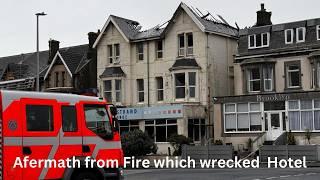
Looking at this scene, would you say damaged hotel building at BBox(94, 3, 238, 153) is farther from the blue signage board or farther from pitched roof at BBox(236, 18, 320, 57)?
pitched roof at BBox(236, 18, 320, 57)

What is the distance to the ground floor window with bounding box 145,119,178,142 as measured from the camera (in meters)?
42.1

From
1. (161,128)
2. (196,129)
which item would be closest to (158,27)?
(161,128)

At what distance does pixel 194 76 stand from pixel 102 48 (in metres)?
9.67

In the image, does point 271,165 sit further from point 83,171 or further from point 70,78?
point 70,78

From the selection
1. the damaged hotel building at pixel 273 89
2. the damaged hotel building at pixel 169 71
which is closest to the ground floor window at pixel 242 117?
the damaged hotel building at pixel 273 89

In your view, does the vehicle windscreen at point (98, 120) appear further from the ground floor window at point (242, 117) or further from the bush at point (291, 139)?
the ground floor window at point (242, 117)

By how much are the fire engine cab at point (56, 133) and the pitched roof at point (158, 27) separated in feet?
90.4

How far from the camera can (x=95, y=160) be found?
49.4ft

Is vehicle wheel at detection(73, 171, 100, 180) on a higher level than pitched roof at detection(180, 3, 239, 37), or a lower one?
lower

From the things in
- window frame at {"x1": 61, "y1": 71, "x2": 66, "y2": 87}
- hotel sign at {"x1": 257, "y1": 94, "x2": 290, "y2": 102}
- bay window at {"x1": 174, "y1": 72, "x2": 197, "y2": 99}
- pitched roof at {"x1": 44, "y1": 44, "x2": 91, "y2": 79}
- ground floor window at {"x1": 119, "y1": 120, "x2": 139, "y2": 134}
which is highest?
pitched roof at {"x1": 44, "y1": 44, "x2": 91, "y2": 79}

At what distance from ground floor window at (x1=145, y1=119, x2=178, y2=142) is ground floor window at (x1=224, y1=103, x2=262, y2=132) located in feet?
13.4

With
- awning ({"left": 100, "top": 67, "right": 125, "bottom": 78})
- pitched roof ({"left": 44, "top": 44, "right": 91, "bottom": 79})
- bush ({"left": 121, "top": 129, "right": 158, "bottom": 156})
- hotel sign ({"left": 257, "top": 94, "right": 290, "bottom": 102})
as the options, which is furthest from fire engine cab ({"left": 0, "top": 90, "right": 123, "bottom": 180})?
pitched roof ({"left": 44, "top": 44, "right": 91, "bottom": 79})

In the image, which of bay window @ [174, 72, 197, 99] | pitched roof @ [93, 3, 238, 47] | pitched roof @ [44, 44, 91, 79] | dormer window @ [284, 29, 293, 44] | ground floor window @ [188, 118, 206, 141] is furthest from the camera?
pitched roof @ [44, 44, 91, 79]

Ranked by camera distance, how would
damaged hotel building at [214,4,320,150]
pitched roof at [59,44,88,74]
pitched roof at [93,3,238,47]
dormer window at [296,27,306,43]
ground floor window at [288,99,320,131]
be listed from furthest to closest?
pitched roof at [59,44,88,74], pitched roof at [93,3,238,47], dormer window at [296,27,306,43], damaged hotel building at [214,4,320,150], ground floor window at [288,99,320,131]
